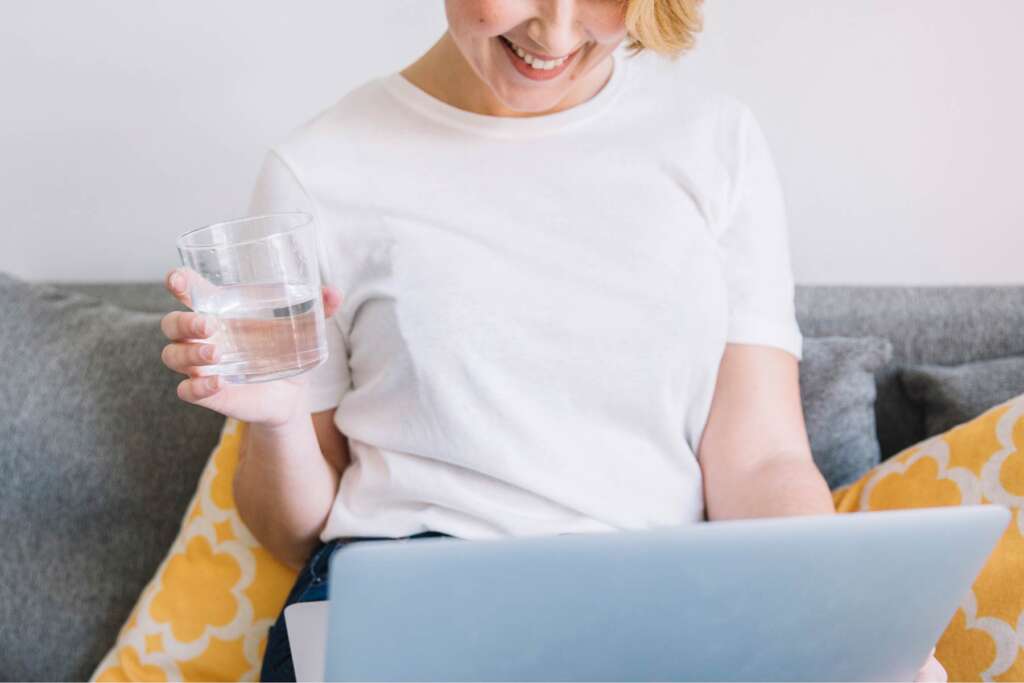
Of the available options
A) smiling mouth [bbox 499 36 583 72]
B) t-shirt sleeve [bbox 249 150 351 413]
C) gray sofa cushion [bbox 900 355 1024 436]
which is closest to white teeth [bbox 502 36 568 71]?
smiling mouth [bbox 499 36 583 72]

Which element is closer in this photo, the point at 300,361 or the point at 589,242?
the point at 300,361

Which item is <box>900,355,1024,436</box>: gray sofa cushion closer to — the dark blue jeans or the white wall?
the white wall

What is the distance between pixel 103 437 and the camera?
1558 millimetres

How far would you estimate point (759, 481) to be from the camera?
1.18 m

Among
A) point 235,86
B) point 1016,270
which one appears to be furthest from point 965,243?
point 235,86

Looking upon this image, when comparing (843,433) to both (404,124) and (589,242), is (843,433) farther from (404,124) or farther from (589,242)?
(404,124)

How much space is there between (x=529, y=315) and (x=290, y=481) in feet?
1.05

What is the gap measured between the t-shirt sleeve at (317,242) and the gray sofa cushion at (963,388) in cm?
83

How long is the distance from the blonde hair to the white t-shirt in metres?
0.11

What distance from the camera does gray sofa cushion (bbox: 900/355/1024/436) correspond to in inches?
56.9

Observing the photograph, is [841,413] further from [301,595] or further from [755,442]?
[301,595]

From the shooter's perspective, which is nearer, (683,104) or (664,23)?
(664,23)

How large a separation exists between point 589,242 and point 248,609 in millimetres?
653

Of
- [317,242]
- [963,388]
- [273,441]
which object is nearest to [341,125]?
[317,242]
